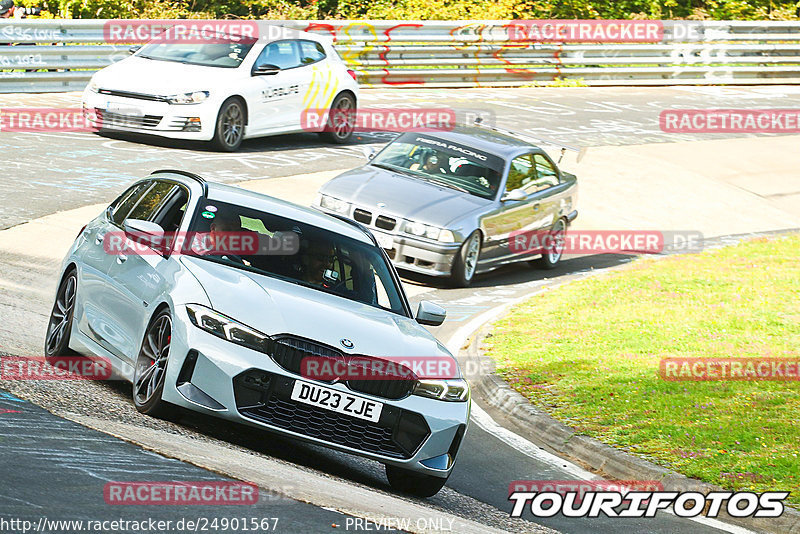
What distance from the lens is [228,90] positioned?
18.3 meters

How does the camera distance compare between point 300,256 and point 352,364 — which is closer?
point 352,364

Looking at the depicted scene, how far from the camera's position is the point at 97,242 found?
8367 mm

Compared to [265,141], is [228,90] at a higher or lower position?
higher

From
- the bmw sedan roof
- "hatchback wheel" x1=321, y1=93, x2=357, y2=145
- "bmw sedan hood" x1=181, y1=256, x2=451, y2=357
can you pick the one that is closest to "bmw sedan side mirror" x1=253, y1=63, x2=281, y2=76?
"hatchback wheel" x1=321, y1=93, x2=357, y2=145

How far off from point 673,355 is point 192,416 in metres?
5.84

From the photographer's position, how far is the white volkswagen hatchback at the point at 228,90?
706 inches

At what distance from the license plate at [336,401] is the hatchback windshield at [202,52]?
510 inches

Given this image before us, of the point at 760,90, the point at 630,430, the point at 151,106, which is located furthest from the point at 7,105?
the point at 760,90

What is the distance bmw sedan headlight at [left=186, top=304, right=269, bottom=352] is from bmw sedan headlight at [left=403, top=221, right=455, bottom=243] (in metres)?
7.48
